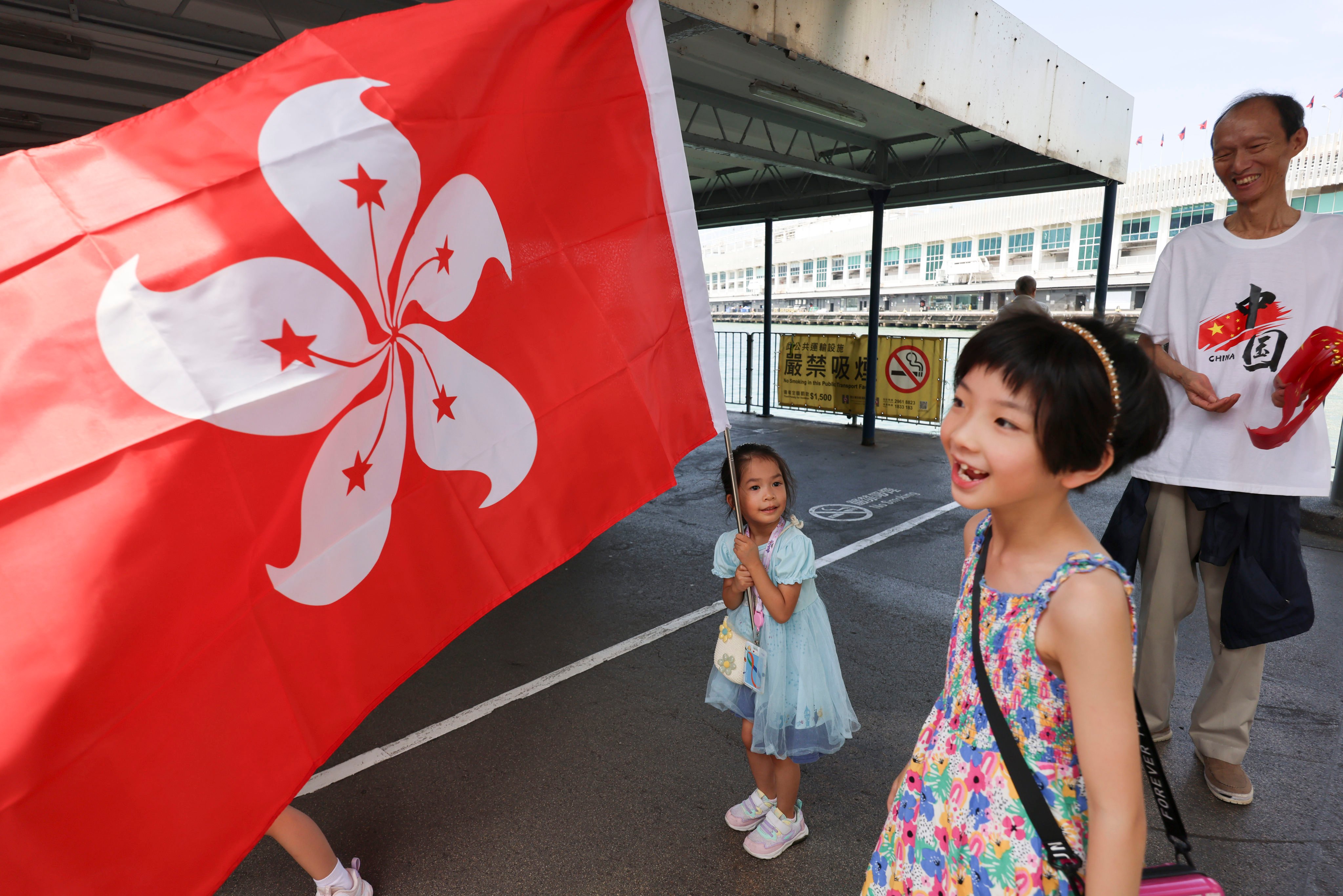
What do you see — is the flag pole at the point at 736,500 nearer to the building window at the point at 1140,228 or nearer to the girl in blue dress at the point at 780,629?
the girl in blue dress at the point at 780,629

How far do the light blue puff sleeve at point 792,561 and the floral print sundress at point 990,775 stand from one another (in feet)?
2.81

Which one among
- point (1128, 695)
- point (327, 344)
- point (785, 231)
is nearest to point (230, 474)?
point (327, 344)

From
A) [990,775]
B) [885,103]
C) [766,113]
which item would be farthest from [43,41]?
[885,103]

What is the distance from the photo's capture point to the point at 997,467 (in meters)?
1.17

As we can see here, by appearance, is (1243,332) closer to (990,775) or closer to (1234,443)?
(1234,443)

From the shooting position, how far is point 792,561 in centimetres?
230

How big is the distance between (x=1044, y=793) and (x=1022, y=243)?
64138 millimetres

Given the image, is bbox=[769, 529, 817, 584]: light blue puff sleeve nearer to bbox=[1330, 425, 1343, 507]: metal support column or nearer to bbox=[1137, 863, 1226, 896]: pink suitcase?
bbox=[1137, 863, 1226, 896]: pink suitcase

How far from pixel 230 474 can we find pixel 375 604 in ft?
1.32

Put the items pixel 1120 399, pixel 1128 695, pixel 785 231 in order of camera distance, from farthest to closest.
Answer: pixel 785 231 → pixel 1120 399 → pixel 1128 695

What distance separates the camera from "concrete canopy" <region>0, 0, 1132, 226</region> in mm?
4871

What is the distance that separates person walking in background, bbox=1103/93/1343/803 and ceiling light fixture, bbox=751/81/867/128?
531cm

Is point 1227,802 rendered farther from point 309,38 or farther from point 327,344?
point 309,38

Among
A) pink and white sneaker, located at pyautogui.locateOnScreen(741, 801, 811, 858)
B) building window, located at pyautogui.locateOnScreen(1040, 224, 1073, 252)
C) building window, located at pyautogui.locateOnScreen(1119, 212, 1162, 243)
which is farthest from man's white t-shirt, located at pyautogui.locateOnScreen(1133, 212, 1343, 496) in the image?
building window, located at pyautogui.locateOnScreen(1040, 224, 1073, 252)
